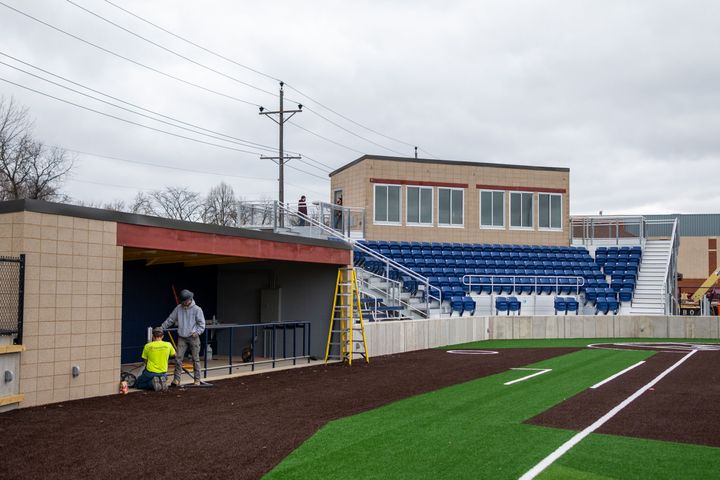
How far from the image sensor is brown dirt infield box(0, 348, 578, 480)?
8578mm

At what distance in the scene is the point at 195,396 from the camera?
14.3m

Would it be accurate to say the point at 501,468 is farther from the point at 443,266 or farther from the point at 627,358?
the point at 443,266

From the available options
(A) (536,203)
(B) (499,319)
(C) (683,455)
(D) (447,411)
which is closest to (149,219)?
(D) (447,411)

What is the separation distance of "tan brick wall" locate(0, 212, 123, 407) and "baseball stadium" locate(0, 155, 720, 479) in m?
0.03

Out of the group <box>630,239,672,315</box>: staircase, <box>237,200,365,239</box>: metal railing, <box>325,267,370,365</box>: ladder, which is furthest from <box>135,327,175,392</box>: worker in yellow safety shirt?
<box>630,239,672,315</box>: staircase

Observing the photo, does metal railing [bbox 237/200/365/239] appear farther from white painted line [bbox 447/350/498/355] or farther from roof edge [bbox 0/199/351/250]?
roof edge [bbox 0/199/351/250]

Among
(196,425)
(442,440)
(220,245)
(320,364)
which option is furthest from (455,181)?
(442,440)

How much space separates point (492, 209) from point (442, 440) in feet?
109

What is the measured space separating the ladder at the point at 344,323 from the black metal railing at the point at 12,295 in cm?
973

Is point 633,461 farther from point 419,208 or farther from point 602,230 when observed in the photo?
point 602,230

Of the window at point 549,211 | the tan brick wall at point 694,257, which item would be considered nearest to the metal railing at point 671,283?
the window at point 549,211

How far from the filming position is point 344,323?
21328 mm

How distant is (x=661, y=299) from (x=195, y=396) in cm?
2712

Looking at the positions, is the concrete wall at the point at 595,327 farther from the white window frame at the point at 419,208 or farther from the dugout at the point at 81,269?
the dugout at the point at 81,269
